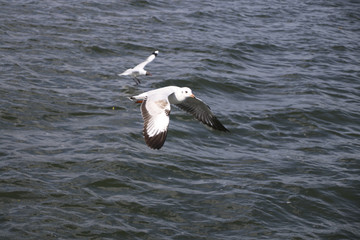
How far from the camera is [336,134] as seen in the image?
36.0ft

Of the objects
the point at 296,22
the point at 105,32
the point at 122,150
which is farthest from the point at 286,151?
the point at 296,22

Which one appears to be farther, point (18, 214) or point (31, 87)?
point (31, 87)

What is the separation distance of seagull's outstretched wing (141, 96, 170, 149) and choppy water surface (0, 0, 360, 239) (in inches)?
39.4

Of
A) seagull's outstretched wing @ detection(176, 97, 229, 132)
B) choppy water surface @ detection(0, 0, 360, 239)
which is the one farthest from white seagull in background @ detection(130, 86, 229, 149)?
choppy water surface @ detection(0, 0, 360, 239)

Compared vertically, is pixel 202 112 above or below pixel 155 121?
below

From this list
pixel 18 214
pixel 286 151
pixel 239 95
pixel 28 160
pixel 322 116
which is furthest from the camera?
pixel 239 95

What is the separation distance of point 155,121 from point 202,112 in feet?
5.37

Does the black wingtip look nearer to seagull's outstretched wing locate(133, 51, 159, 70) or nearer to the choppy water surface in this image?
the choppy water surface

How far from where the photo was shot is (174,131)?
10.3 meters

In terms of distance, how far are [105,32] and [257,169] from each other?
7.67 metres

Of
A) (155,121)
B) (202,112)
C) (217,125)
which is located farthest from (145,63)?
(155,121)

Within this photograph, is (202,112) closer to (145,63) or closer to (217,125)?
(217,125)

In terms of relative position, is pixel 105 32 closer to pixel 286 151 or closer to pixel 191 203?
pixel 286 151

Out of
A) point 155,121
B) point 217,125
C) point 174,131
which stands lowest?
point 174,131
